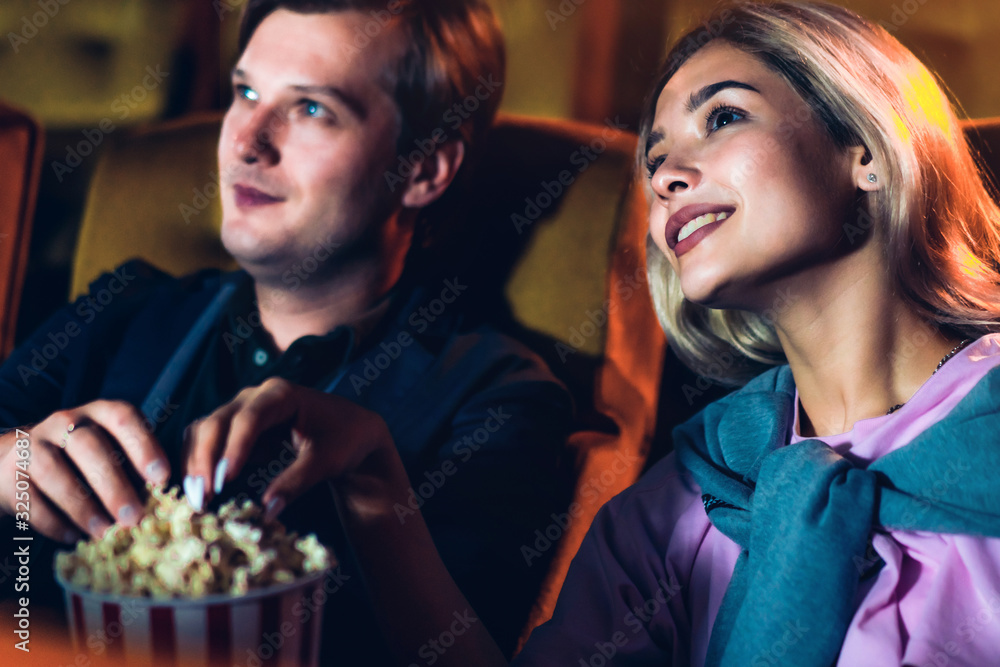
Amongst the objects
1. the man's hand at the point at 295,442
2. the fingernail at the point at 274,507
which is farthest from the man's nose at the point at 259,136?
the fingernail at the point at 274,507

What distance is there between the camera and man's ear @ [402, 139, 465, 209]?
78cm

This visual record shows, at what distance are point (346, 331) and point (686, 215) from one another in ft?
1.16

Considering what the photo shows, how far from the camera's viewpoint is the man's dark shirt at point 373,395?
694mm

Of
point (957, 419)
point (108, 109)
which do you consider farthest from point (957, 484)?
point (108, 109)

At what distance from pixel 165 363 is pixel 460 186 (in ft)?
1.21

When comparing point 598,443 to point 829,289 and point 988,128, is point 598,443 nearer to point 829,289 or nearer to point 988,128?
point 829,289
